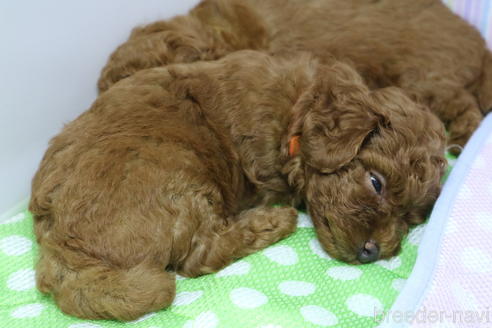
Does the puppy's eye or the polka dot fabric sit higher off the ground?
the puppy's eye

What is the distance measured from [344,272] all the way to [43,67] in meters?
1.65

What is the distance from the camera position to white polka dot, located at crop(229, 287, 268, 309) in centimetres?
218

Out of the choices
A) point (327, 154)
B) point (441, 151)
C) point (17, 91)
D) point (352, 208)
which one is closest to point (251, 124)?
point (327, 154)

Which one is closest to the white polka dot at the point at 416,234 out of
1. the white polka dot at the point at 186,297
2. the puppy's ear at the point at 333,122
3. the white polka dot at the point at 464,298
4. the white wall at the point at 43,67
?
the white polka dot at the point at 464,298

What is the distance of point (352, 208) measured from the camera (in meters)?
2.38

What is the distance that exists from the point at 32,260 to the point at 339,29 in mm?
1963

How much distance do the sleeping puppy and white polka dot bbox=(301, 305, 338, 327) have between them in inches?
11.6

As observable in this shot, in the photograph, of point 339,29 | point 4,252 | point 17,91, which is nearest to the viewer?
point 4,252

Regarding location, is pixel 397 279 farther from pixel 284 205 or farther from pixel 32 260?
pixel 32 260

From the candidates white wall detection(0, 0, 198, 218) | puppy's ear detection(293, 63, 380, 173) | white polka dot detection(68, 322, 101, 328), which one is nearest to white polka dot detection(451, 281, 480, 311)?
puppy's ear detection(293, 63, 380, 173)

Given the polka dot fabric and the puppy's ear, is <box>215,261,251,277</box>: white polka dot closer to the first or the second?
the polka dot fabric

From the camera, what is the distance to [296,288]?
2.30 meters

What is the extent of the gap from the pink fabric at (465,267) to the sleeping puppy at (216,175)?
0.18 m

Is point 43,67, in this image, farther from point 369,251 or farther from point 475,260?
point 475,260
